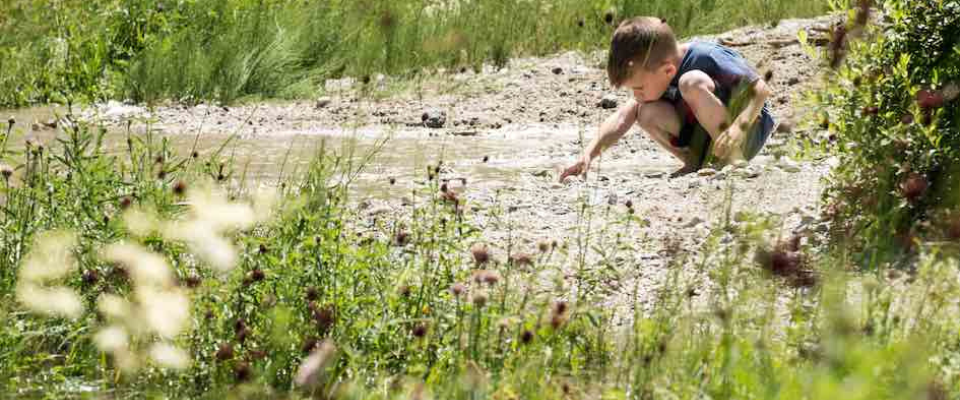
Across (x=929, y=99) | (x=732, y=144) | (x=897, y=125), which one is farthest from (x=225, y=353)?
(x=732, y=144)

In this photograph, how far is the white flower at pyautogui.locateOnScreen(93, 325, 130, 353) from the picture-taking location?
358 centimetres

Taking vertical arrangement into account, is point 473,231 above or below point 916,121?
below

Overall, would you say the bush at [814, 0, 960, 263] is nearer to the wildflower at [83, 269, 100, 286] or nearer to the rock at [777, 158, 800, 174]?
the rock at [777, 158, 800, 174]

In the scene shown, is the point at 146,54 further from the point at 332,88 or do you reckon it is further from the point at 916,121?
the point at 916,121

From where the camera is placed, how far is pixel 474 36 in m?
12.2

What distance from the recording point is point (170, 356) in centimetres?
356

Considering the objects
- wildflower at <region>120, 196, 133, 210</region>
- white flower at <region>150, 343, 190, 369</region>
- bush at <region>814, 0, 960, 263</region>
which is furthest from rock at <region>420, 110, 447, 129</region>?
white flower at <region>150, 343, 190, 369</region>

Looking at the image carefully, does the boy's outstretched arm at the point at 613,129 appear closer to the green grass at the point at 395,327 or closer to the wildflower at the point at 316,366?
the green grass at the point at 395,327

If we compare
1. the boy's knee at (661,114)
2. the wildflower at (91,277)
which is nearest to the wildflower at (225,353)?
the wildflower at (91,277)

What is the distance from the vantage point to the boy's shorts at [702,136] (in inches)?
282

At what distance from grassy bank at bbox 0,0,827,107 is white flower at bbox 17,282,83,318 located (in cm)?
577

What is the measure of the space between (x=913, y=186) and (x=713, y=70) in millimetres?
2479

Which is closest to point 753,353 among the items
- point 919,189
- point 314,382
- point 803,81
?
point 314,382

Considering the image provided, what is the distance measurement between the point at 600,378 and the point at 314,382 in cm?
77
